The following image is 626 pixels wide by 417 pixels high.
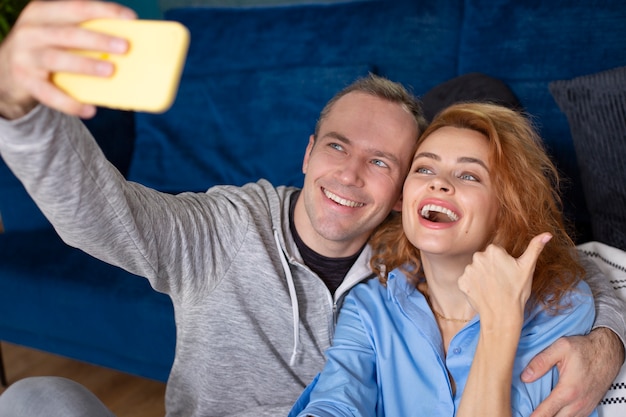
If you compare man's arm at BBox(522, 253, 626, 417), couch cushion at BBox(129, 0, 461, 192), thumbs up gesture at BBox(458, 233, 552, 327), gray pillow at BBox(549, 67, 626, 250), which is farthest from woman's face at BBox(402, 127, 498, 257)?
couch cushion at BBox(129, 0, 461, 192)

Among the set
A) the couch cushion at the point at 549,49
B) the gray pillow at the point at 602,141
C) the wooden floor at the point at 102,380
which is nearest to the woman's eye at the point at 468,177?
the gray pillow at the point at 602,141

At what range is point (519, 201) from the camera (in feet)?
4.42

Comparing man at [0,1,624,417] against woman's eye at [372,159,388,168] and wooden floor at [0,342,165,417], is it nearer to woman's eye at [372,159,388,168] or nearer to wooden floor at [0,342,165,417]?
woman's eye at [372,159,388,168]

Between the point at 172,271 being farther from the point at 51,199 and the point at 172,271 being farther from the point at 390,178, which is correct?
the point at 390,178

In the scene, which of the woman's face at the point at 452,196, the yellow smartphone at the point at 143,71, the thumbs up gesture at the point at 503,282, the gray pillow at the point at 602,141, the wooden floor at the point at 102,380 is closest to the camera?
the yellow smartphone at the point at 143,71

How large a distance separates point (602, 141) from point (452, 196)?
1.97 feet

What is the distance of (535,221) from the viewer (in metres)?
1.40

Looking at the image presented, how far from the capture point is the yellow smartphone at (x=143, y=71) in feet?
2.29

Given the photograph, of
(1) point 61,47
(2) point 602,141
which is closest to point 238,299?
(1) point 61,47

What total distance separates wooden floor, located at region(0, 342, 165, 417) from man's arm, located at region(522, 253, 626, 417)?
1.52 meters

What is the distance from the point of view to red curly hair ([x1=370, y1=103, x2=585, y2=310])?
1346 mm

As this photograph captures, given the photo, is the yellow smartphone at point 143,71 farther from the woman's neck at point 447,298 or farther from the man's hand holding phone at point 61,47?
the woman's neck at point 447,298

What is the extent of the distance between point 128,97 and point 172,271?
2.15ft

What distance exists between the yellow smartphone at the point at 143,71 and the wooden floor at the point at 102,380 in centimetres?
187
